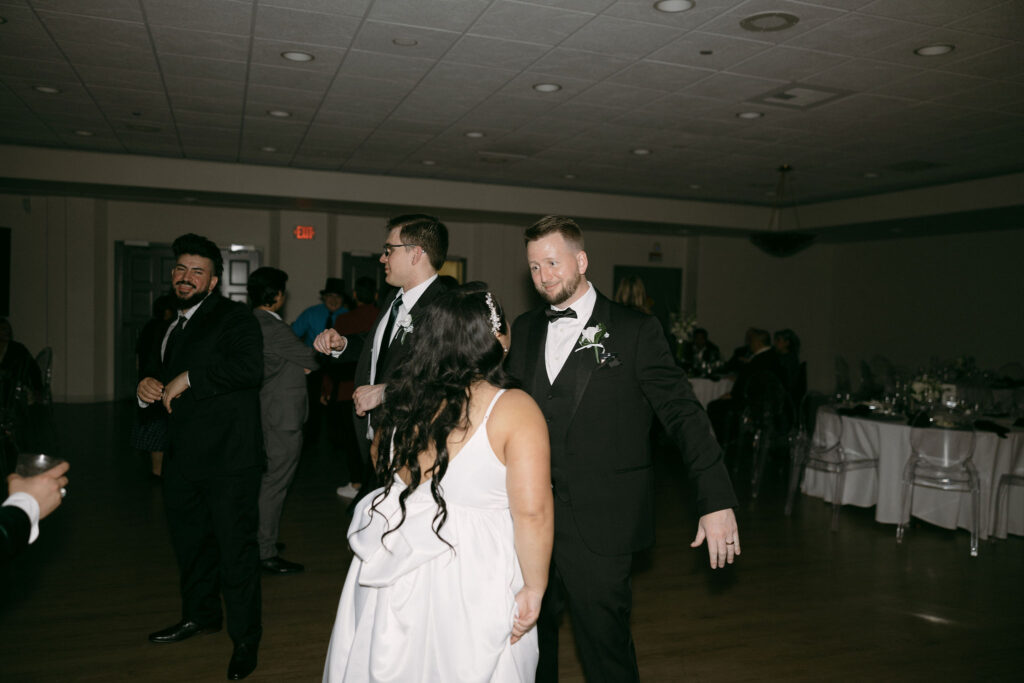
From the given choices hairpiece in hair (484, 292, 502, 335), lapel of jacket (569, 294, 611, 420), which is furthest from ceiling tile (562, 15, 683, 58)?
hairpiece in hair (484, 292, 502, 335)

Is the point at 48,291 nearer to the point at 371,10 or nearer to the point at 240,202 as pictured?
the point at 240,202

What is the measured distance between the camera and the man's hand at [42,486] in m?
1.59

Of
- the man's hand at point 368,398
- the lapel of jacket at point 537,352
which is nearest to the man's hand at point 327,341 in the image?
the man's hand at point 368,398

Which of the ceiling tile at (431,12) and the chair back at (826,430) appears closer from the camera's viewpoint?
the ceiling tile at (431,12)

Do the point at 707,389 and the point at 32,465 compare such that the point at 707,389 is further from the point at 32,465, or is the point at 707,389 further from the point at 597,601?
the point at 32,465

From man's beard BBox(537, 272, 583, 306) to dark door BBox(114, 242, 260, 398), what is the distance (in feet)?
32.2

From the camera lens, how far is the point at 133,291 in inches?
442

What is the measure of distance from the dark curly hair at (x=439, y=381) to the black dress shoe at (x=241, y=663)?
158 centimetres

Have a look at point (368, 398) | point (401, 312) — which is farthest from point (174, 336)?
point (368, 398)

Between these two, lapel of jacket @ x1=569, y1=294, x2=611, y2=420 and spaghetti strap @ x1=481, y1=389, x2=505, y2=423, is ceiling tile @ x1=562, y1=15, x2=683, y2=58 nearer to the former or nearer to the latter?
lapel of jacket @ x1=569, y1=294, x2=611, y2=420

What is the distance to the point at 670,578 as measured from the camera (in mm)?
4250

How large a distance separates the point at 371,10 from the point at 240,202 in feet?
22.4

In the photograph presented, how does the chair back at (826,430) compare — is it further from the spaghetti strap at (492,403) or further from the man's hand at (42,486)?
the man's hand at (42,486)

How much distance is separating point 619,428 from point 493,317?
0.71m
